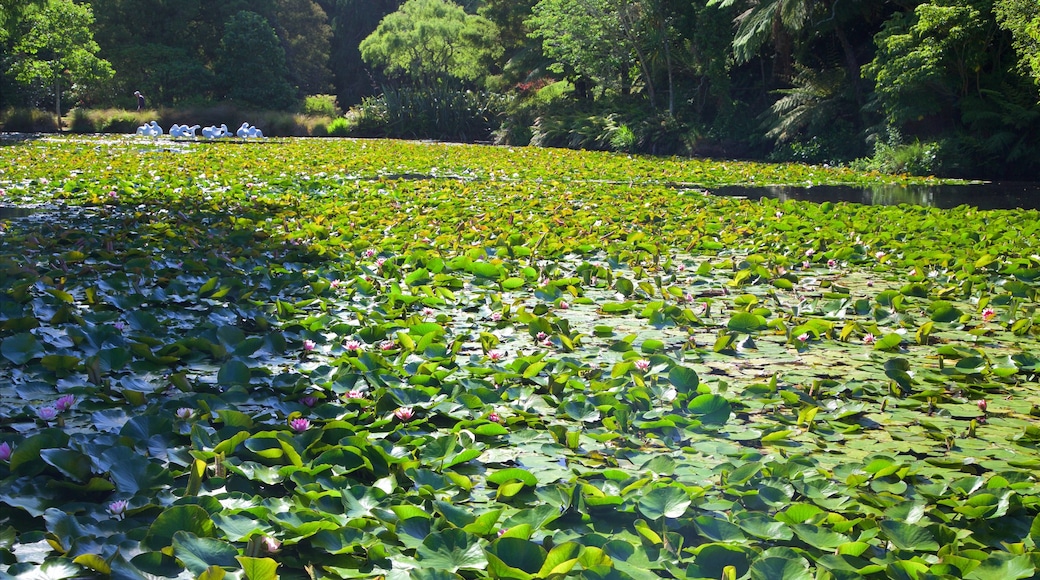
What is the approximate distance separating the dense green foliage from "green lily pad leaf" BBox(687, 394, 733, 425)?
33.4 ft

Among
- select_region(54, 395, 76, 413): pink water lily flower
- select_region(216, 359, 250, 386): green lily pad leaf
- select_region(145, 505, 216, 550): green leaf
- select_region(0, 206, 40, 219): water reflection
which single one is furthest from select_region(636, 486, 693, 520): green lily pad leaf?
select_region(0, 206, 40, 219): water reflection

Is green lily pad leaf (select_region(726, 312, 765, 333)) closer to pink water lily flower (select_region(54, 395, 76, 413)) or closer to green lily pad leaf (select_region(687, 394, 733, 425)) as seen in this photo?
green lily pad leaf (select_region(687, 394, 733, 425))

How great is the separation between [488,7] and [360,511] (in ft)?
87.7

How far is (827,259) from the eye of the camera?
4.96 meters

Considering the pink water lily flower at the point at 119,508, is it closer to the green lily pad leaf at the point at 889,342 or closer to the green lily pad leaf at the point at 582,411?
the green lily pad leaf at the point at 582,411

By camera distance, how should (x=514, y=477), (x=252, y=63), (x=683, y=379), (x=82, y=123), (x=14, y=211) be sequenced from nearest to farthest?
(x=514, y=477) → (x=683, y=379) → (x=14, y=211) → (x=82, y=123) → (x=252, y=63)

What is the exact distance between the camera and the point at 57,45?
24219mm

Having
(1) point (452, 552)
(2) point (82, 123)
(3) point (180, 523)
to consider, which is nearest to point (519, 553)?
(1) point (452, 552)

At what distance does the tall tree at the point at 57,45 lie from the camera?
23500 millimetres

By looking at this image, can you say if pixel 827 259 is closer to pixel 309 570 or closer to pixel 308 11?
pixel 309 570

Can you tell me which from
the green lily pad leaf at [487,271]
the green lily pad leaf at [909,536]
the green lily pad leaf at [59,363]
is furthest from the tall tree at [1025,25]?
the green lily pad leaf at [59,363]

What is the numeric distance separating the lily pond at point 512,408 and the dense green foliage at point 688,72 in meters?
7.94

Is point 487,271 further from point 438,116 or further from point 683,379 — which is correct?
point 438,116

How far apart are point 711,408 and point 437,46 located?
26886mm
